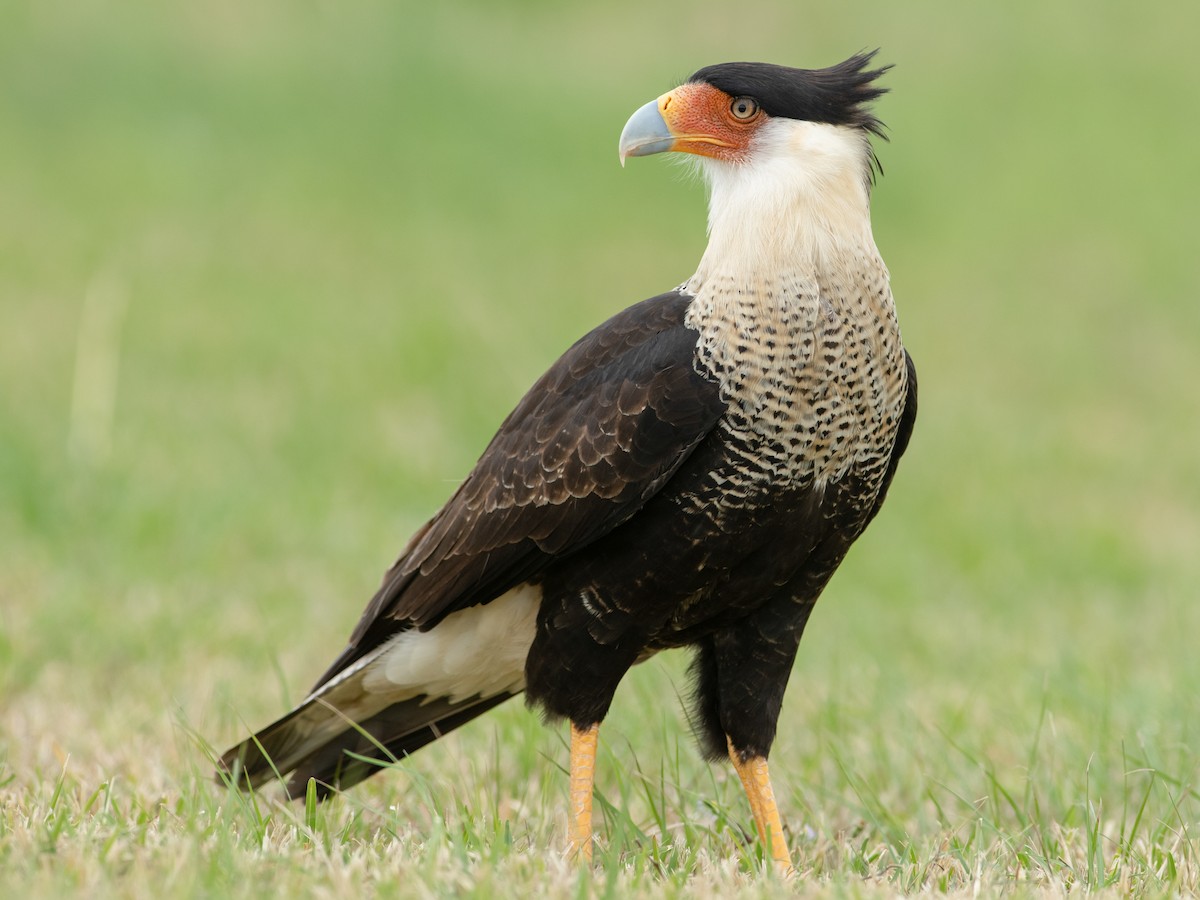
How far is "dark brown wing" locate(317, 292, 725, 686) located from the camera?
3.19 meters

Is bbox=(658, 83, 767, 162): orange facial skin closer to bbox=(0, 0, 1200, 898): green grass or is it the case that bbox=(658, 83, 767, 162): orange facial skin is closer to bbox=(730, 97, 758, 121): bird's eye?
bbox=(730, 97, 758, 121): bird's eye

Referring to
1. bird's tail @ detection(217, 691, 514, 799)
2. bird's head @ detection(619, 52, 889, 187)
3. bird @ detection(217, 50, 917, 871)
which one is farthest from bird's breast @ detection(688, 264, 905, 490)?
bird's tail @ detection(217, 691, 514, 799)

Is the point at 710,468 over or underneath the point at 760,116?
underneath

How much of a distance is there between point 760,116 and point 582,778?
1.58 metres

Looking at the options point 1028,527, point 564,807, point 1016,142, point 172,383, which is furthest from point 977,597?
point 1016,142

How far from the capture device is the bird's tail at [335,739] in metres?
3.79

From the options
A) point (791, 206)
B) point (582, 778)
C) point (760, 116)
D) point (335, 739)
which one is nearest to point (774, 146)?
point (760, 116)

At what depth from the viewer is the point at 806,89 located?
11.2ft

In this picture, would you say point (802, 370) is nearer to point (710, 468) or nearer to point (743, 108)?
point (710, 468)

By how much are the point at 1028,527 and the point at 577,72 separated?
9.16m

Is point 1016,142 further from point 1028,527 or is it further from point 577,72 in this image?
point 1028,527

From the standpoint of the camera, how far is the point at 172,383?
936cm

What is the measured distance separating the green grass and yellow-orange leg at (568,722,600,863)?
11cm

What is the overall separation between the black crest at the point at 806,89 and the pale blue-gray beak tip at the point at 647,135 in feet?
0.48
